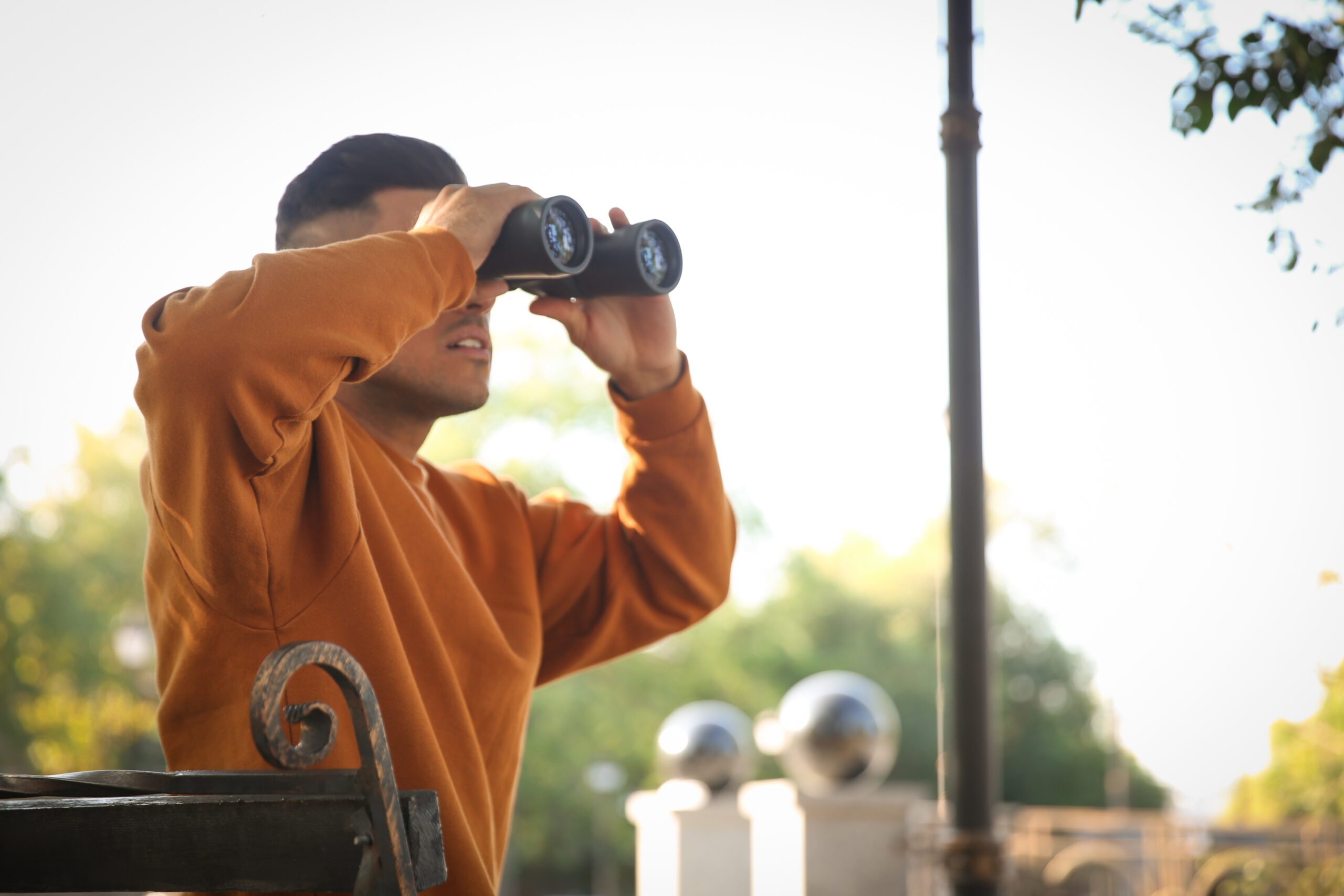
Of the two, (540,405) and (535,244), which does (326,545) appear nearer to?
(535,244)

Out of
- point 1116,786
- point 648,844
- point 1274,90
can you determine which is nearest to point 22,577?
point 648,844

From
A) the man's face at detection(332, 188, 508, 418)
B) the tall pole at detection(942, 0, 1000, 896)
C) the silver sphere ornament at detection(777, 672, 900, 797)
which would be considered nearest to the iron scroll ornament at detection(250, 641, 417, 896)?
the tall pole at detection(942, 0, 1000, 896)

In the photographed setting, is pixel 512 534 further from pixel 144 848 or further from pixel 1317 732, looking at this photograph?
pixel 1317 732

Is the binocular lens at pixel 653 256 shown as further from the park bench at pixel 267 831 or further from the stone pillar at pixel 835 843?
the stone pillar at pixel 835 843

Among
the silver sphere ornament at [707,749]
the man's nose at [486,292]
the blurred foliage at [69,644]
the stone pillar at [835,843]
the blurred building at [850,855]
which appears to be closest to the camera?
the man's nose at [486,292]

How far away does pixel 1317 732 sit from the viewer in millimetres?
3797

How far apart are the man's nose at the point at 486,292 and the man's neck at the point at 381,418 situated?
0.19 metres

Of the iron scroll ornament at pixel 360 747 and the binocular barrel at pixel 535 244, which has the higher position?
the binocular barrel at pixel 535 244

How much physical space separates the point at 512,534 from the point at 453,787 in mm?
586

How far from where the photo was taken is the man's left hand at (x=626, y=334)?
193cm

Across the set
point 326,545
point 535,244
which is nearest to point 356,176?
point 535,244

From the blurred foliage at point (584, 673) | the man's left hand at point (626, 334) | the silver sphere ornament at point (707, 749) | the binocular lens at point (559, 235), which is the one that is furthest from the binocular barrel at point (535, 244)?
the silver sphere ornament at point (707, 749)

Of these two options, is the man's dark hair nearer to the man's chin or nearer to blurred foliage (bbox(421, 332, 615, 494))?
the man's chin

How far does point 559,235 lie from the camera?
1.66 m
